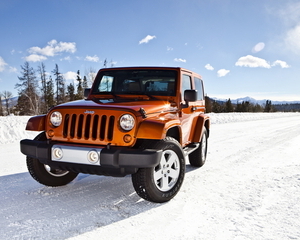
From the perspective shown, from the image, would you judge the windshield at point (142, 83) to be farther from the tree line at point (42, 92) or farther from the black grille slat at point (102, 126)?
the tree line at point (42, 92)

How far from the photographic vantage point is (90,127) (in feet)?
10.3

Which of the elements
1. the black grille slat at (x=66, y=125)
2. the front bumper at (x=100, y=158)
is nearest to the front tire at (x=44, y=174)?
the front bumper at (x=100, y=158)

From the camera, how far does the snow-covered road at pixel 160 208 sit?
8.39 feet

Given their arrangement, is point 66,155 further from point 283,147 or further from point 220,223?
point 283,147

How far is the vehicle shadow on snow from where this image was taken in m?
2.63

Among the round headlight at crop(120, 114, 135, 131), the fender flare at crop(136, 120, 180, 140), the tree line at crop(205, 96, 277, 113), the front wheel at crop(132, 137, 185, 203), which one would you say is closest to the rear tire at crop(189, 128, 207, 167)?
the front wheel at crop(132, 137, 185, 203)

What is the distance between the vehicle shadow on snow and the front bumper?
1.53 ft

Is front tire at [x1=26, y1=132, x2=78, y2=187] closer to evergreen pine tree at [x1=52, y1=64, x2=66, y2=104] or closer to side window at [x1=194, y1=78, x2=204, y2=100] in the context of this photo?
side window at [x1=194, y1=78, x2=204, y2=100]

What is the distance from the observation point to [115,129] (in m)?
3.09

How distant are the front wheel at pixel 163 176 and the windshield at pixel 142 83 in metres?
1.12

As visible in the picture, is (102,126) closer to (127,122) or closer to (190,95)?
(127,122)

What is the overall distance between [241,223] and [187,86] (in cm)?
263

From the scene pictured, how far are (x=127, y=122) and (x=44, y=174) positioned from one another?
1.65 meters

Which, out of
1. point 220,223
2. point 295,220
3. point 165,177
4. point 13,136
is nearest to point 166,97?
point 165,177
